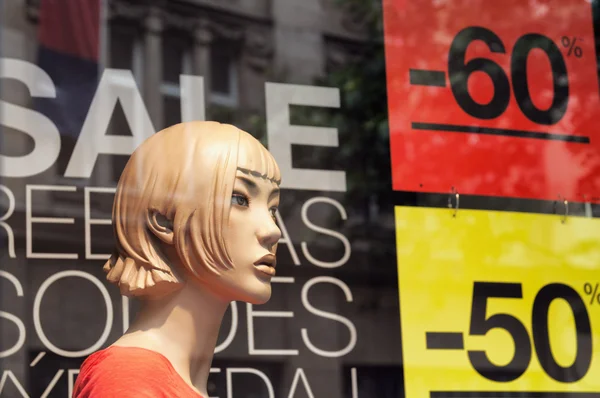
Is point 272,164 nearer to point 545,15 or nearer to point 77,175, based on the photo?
point 77,175

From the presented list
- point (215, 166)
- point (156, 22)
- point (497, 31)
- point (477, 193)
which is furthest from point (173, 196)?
point (497, 31)

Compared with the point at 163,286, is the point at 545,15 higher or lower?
higher

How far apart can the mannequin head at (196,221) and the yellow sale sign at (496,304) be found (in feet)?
4.10

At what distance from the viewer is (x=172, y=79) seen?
358 centimetres

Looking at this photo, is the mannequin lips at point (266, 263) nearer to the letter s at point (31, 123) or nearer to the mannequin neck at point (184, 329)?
the mannequin neck at point (184, 329)

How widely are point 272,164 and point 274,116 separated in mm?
1124

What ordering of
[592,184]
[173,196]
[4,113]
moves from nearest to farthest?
[173,196] < [4,113] < [592,184]

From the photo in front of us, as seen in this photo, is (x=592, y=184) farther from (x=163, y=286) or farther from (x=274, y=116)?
(x=163, y=286)

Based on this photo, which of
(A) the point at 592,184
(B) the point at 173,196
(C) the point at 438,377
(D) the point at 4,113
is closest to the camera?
(B) the point at 173,196

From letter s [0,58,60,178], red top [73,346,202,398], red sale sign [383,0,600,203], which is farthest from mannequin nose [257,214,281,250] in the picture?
red sale sign [383,0,600,203]

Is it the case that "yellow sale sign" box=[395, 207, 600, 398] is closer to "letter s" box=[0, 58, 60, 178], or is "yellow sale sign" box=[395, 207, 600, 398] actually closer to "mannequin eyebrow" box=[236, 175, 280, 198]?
"letter s" box=[0, 58, 60, 178]

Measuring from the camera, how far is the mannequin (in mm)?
2418

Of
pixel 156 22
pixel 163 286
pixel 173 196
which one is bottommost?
pixel 163 286

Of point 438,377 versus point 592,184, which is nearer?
point 438,377
